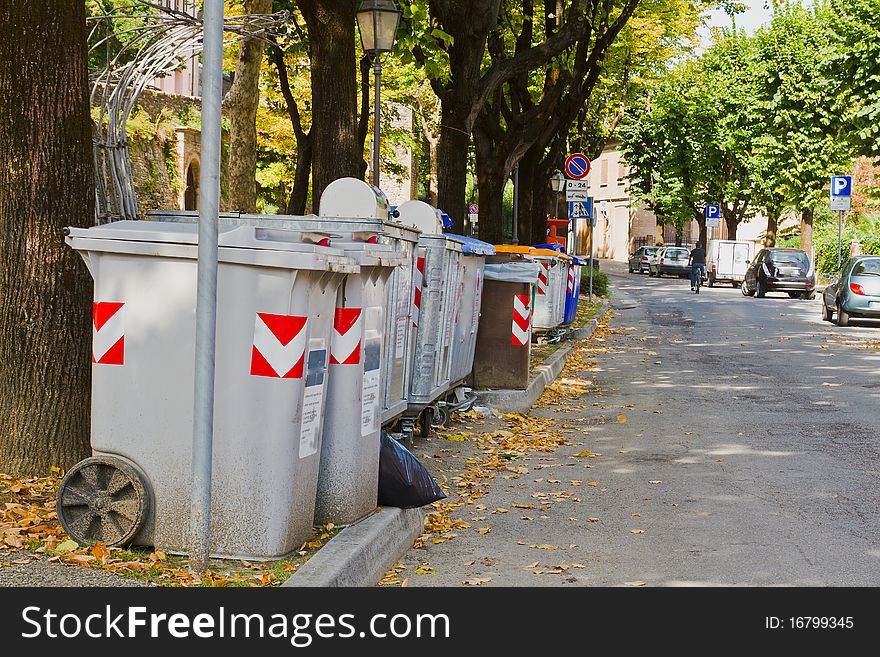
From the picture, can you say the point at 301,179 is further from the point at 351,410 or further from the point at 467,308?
the point at 351,410

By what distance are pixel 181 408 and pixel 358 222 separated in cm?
252

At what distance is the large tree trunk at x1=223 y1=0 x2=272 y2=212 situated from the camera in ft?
59.3

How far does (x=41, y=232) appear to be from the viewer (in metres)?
7.21

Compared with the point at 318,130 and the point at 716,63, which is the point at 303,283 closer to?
the point at 318,130

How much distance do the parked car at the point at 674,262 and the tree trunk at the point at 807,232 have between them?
12.0 metres

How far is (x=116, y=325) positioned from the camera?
5.91 meters

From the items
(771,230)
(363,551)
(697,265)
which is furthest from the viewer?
(771,230)

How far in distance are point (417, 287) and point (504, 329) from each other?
3.12 meters

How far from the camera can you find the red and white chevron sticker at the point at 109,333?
591cm

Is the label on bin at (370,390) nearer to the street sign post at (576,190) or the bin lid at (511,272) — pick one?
the bin lid at (511,272)

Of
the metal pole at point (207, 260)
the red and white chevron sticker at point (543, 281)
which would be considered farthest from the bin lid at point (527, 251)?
the metal pole at point (207, 260)

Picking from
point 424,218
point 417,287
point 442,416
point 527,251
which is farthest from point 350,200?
point 527,251

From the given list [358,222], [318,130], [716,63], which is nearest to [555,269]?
[318,130]

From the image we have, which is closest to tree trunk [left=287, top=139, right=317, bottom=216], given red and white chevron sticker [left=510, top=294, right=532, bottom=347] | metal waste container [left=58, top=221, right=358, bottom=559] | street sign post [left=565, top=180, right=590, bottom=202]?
red and white chevron sticker [left=510, top=294, right=532, bottom=347]
